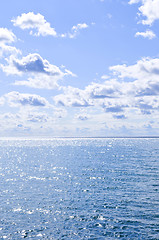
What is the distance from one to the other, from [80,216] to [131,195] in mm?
16485

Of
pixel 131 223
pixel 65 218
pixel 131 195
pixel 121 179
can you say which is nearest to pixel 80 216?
pixel 65 218

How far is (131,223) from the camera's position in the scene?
123 feet

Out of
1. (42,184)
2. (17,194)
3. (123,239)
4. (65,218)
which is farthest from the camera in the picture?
(42,184)

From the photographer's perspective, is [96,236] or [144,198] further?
[144,198]

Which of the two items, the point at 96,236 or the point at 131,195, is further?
the point at 131,195

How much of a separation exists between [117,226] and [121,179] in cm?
3393

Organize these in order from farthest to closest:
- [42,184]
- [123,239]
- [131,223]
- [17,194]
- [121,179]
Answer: [121,179]
[42,184]
[17,194]
[131,223]
[123,239]

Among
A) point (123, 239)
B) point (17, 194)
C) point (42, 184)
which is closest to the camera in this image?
point (123, 239)

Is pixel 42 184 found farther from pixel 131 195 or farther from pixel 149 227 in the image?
pixel 149 227

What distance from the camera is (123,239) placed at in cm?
3209

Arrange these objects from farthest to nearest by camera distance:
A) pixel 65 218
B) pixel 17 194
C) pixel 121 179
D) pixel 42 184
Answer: pixel 121 179, pixel 42 184, pixel 17 194, pixel 65 218

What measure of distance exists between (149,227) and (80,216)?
11.4 metres

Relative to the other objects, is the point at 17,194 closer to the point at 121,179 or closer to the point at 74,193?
the point at 74,193

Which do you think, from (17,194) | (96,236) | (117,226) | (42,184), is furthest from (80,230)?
(42,184)
